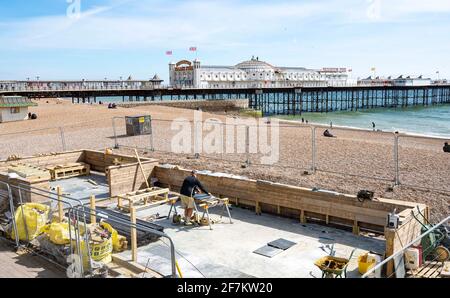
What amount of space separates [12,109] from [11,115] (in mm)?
511

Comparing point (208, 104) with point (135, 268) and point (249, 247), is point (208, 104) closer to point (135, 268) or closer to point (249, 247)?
point (249, 247)

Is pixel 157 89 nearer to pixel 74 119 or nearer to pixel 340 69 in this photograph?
pixel 74 119

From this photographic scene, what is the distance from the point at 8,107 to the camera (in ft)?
121

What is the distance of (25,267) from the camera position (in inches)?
305

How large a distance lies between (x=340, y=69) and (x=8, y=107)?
125 m

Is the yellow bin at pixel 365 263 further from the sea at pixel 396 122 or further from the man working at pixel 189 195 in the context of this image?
the sea at pixel 396 122

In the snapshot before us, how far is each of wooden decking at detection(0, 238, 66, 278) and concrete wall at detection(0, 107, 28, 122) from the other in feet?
103

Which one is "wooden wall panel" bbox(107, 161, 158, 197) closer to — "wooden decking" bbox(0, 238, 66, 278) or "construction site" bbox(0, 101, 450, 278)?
"construction site" bbox(0, 101, 450, 278)

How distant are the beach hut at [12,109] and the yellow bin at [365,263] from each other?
3557 centimetres

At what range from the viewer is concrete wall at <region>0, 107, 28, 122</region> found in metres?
36.4

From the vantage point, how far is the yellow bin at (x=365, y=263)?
24.7 ft

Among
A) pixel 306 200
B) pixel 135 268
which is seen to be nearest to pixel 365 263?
pixel 306 200

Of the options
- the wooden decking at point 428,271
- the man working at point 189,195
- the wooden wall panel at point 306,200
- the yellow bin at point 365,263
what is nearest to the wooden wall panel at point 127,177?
the wooden wall panel at point 306,200
